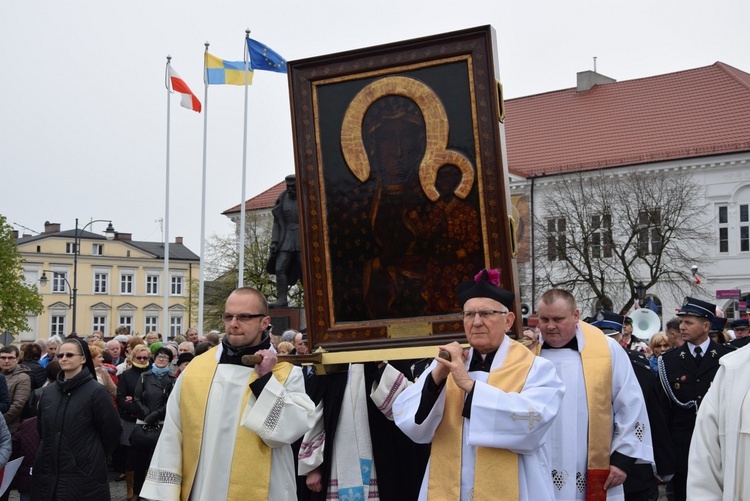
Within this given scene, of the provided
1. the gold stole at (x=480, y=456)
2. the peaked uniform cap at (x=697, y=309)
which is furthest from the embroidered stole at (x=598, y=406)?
the peaked uniform cap at (x=697, y=309)

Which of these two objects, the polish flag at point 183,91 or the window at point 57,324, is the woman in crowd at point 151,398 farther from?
the window at point 57,324

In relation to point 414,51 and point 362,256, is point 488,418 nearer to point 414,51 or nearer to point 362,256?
point 362,256

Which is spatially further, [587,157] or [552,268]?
[587,157]

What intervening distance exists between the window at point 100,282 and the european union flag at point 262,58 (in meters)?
56.9

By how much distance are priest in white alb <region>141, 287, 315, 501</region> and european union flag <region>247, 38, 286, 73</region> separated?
73.7 ft

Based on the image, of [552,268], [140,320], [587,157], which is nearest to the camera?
[552,268]

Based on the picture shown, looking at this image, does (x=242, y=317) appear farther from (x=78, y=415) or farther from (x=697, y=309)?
(x=697, y=309)

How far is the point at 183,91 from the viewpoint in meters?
29.3

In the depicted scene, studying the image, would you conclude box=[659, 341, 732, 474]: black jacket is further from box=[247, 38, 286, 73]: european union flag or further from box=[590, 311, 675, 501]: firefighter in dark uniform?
box=[247, 38, 286, 73]: european union flag

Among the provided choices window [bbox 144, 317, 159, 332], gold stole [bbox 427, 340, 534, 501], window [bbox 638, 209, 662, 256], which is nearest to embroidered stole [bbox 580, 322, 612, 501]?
gold stole [bbox 427, 340, 534, 501]

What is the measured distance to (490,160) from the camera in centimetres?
577

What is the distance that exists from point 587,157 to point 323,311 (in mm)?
43002

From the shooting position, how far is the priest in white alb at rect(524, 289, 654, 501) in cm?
601

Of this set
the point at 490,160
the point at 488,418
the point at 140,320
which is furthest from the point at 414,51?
the point at 140,320
